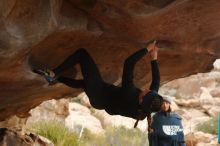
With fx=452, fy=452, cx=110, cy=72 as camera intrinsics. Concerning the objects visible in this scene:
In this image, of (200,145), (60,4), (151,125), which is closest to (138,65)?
(151,125)

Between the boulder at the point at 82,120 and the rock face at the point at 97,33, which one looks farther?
the boulder at the point at 82,120

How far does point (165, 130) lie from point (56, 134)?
21.2 ft

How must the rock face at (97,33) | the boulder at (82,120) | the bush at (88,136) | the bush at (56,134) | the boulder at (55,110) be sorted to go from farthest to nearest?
the boulder at (82,120) → the boulder at (55,110) → the bush at (88,136) → the bush at (56,134) → the rock face at (97,33)

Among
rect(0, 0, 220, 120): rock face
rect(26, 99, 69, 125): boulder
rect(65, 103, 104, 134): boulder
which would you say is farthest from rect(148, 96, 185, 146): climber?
rect(65, 103, 104, 134): boulder

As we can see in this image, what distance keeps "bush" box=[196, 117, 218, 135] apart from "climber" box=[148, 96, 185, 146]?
→ 1590 centimetres

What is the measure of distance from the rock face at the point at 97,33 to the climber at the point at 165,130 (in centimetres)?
117

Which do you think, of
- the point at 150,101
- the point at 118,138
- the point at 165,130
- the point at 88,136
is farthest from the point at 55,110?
the point at 150,101

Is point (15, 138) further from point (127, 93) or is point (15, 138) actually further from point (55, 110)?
point (55, 110)

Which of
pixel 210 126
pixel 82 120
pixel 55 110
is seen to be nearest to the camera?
pixel 55 110

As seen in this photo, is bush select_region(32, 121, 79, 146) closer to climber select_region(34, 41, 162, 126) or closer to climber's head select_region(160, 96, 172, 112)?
climber select_region(34, 41, 162, 126)

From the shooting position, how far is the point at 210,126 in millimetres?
21469

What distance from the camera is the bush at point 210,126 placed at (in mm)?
21312

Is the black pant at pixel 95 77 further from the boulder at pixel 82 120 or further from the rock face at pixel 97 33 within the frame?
the boulder at pixel 82 120

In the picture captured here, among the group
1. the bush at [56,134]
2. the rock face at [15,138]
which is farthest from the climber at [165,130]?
the bush at [56,134]
